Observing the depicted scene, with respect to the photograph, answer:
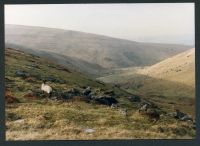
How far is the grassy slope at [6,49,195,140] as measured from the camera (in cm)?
4291

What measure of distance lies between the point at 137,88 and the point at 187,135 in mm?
6499

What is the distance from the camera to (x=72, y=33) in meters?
49.8

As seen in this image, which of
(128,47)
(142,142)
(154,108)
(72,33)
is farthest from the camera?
(128,47)

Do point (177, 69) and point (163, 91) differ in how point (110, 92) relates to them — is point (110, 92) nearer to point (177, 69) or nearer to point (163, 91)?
point (163, 91)

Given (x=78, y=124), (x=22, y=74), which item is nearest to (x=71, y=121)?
(x=78, y=124)

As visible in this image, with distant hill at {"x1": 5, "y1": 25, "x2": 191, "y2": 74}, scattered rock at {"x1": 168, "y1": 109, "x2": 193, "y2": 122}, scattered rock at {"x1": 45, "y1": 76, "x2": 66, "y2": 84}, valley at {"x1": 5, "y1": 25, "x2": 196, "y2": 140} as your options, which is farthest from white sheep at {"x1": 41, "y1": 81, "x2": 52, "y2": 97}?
scattered rock at {"x1": 168, "y1": 109, "x2": 193, "y2": 122}

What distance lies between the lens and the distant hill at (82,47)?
4862 centimetres

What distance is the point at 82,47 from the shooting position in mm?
51406

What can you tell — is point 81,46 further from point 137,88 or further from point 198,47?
point 198,47

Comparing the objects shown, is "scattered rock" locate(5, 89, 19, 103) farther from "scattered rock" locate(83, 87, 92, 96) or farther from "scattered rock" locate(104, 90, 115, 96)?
"scattered rock" locate(104, 90, 115, 96)

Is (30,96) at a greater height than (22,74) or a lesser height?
lesser

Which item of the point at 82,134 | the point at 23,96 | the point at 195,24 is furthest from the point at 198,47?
the point at 23,96

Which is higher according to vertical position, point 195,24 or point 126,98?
point 195,24

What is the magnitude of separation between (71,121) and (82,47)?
377 inches
